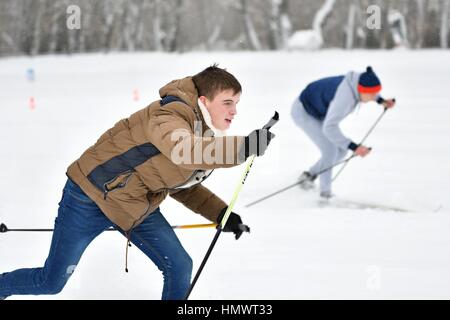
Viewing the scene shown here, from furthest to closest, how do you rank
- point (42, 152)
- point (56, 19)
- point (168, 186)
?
1. point (56, 19)
2. point (42, 152)
3. point (168, 186)

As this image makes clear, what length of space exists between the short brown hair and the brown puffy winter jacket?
35 millimetres

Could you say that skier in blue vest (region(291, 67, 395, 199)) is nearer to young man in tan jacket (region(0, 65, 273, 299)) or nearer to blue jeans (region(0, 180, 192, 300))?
young man in tan jacket (region(0, 65, 273, 299))

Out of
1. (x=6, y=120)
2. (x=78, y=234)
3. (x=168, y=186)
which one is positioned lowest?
(x=6, y=120)

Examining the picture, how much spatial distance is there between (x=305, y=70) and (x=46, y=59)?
11563 mm

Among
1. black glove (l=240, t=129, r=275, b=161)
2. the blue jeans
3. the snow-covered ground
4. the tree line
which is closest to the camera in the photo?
black glove (l=240, t=129, r=275, b=161)

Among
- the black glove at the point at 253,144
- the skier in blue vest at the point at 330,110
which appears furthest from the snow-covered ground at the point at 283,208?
the black glove at the point at 253,144

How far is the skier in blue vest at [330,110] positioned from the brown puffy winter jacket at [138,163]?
3281mm

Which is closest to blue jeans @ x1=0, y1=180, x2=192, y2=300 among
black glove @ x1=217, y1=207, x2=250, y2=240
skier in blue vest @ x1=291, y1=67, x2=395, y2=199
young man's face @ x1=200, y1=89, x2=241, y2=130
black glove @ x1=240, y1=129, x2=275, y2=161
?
black glove @ x1=217, y1=207, x2=250, y2=240

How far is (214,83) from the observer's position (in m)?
2.66

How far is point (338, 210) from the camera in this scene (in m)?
6.09

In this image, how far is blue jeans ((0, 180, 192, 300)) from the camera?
9.54 ft

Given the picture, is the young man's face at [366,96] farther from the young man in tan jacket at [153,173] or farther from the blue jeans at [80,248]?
the blue jeans at [80,248]

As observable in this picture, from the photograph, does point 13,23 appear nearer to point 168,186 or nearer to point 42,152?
point 42,152
